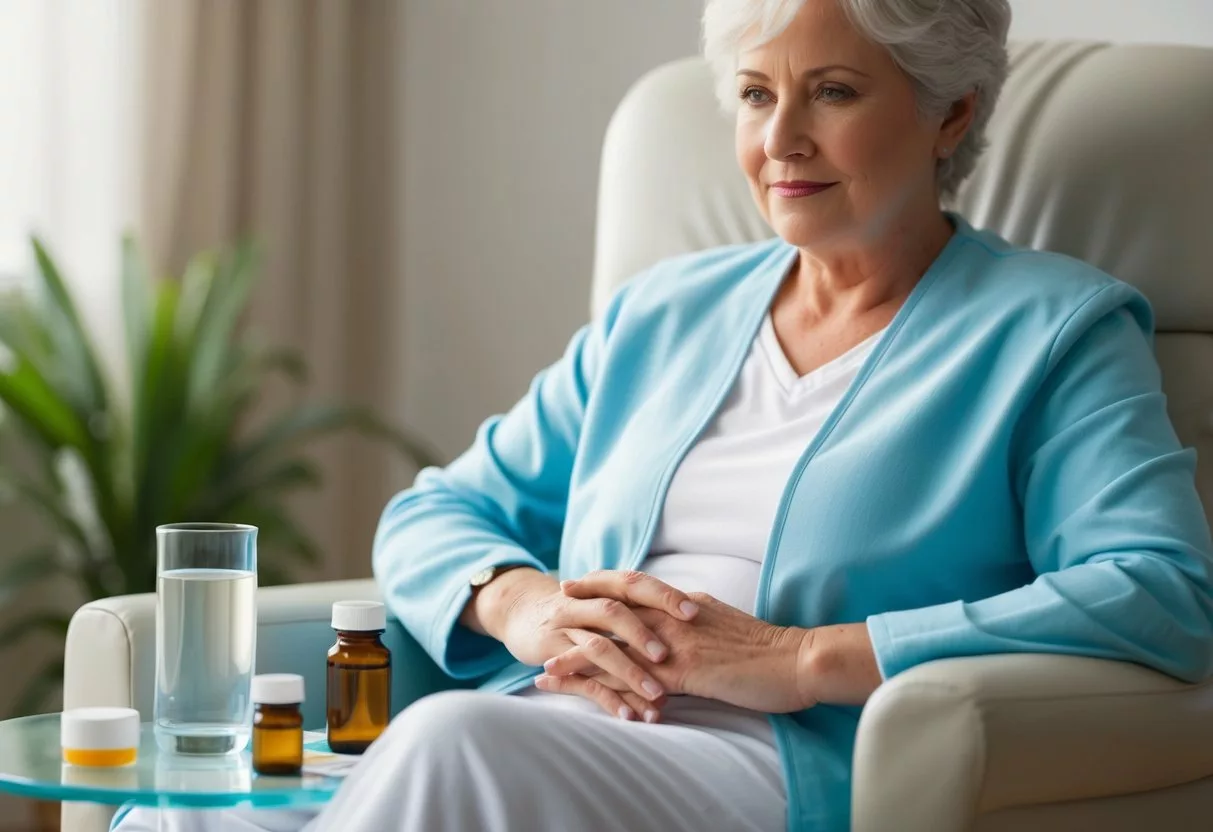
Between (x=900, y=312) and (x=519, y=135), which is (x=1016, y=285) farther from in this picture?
(x=519, y=135)

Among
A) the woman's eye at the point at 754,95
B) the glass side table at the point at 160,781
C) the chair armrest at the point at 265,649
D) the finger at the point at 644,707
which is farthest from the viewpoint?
the woman's eye at the point at 754,95

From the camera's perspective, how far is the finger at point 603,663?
1.36 meters

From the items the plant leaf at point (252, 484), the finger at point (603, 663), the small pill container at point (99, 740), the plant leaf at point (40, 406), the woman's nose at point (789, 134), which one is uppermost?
the woman's nose at point (789, 134)

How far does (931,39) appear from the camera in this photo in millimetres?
1488

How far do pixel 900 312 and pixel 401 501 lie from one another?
621 millimetres

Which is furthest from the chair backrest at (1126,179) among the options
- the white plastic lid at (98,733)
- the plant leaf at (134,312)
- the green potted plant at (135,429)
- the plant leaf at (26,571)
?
the plant leaf at (26,571)

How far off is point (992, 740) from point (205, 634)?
0.60 meters

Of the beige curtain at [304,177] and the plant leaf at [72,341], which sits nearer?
the plant leaf at [72,341]

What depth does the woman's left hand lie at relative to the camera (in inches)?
51.9

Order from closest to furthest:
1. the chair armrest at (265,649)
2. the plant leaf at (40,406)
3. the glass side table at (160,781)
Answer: the glass side table at (160,781), the chair armrest at (265,649), the plant leaf at (40,406)

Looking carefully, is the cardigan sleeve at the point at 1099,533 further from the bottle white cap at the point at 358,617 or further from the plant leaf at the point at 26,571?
the plant leaf at the point at 26,571

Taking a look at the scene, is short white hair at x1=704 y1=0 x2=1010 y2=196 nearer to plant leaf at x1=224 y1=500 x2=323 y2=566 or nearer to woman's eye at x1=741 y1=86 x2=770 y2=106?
woman's eye at x1=741 y1=86 x2=770 y2=106

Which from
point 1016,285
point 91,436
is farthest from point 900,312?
point 91,436

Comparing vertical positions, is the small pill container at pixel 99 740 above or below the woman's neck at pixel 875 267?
below
